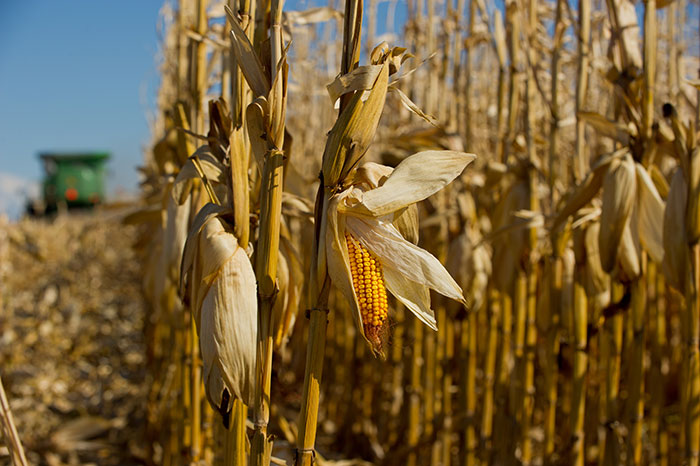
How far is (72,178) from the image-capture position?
1245 cm

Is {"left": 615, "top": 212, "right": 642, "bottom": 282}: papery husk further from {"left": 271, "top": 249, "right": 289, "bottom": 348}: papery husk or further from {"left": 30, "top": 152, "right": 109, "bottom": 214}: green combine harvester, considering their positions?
{"left": 30, "top": 152, "right": 109, "bottom": 214}: green combine harvester

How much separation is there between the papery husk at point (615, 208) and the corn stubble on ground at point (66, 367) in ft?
6.22

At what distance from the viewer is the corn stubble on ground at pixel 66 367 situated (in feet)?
7.99

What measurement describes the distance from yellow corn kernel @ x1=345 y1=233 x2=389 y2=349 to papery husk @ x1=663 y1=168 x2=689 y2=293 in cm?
76

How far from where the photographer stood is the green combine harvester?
472 inches

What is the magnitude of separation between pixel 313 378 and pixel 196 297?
18 centimetres

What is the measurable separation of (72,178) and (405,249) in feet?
43.4

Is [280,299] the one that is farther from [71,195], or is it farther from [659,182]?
[71,195]

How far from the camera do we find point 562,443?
Answer: 2.31 m

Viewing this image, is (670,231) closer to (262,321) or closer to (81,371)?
(262,321)

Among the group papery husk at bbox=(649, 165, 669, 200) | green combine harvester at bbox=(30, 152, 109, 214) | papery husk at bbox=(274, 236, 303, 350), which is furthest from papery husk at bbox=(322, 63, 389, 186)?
green combine harvester at bbox=(30, 152, 109, 214)

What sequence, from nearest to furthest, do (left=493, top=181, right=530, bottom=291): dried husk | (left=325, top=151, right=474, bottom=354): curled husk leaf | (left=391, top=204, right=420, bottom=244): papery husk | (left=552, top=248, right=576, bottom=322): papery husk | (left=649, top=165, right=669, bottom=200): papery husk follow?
1. (left=325, top=151, right=474, bottom=354): curled husk leaf
2. (left=391, top=204, right=420, bottom=244): papery husk
3. (left=649, top=165, right=669, bottom=200): papery husk
4. (left=552, top=248, right=576, bottom=322): papery husk
5. (left=493, top=181, right=530, bottom=291): dried husk

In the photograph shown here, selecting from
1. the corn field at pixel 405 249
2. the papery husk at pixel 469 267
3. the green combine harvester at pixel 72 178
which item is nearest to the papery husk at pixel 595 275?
the corn field at pixel 405 249

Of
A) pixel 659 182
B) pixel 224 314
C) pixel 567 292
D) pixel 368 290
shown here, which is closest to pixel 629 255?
pixel 659 182
